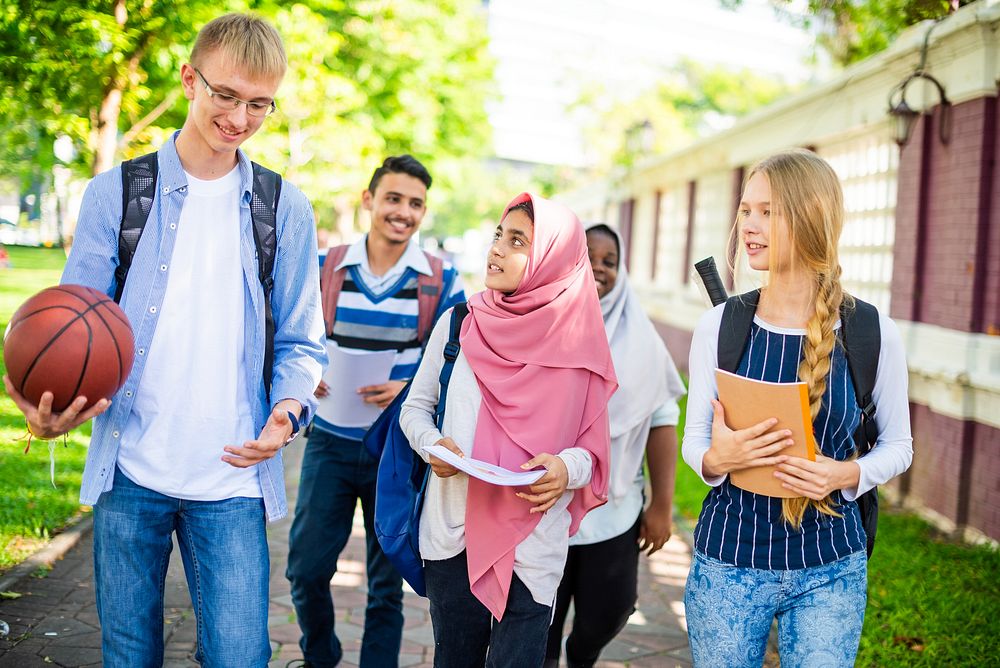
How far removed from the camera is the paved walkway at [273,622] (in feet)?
15.4

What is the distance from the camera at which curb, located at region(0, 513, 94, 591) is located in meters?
5.43

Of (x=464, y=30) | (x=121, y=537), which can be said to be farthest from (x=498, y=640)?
(x=464, y=30)

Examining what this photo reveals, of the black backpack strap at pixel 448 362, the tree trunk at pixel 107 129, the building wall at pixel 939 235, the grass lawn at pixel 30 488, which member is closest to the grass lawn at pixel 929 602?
the building wall at pixel 939 235

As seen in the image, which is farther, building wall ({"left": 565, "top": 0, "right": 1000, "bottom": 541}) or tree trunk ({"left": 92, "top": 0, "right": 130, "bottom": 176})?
tree trunk ({"left": 92, "top": 0, "right": 130, "bottom": 176})

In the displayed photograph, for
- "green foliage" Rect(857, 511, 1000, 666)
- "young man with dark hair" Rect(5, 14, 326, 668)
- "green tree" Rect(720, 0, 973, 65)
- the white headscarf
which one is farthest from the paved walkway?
"green tree" Rect(720, 0, 973, 65)

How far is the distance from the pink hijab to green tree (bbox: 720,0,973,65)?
6.51 meters

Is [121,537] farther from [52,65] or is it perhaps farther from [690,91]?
[690,91]

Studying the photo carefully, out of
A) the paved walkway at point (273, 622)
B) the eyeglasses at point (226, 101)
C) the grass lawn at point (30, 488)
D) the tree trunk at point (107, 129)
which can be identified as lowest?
the paved walkway at point (273, 622)

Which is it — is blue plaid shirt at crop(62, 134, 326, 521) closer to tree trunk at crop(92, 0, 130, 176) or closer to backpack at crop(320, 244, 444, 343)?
backpack at crop(320, 244, 444, 343)

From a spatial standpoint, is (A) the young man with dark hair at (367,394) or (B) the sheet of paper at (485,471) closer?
(B) the sheet of paper at (485,471)

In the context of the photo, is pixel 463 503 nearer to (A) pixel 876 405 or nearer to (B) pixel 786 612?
(B) pixel 786 612

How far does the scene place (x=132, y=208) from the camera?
2857 millimetres

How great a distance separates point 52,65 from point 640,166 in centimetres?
1616

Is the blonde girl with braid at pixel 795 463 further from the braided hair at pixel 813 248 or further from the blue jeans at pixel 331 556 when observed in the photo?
the blue jeans at pixel 331 556
